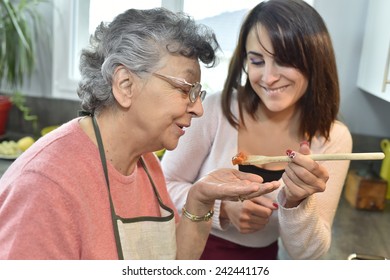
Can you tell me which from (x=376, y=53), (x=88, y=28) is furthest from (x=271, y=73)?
(x=88, y=28)

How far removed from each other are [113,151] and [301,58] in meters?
0.47

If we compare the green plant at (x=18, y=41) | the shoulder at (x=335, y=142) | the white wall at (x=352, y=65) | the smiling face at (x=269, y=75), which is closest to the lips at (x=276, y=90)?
the smiling face at (x=269, y=75)

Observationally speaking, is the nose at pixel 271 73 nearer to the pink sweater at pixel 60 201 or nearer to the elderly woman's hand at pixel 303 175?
the elderly woman's hand at pixel 303 175

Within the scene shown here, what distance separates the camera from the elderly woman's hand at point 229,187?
83 centimetres

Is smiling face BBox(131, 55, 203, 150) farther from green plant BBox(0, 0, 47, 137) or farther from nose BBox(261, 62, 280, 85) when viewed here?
green plant BBox(0, 0, 47, 137)

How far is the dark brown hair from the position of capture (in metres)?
0.99

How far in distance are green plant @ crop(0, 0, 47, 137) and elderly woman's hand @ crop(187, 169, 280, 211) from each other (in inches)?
51.1

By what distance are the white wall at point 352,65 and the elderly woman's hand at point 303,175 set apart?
3.12 feet

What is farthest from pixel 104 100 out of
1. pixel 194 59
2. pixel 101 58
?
pixel 194 59

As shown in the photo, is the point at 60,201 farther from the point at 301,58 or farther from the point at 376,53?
the point at 376,53

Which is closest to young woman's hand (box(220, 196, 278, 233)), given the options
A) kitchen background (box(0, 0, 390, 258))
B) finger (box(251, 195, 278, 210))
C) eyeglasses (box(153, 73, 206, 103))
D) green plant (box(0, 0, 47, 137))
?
finger (box(251, 195, 278, 210))

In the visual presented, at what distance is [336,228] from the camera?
142 cm

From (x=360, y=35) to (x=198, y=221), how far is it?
1.12m

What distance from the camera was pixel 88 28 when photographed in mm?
1807
